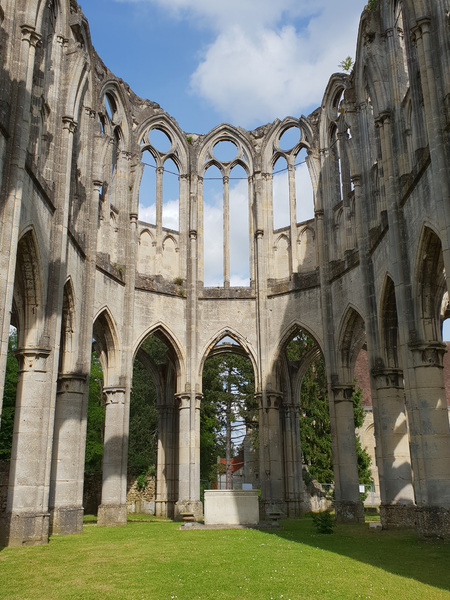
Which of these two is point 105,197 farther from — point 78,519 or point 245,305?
point 78,519

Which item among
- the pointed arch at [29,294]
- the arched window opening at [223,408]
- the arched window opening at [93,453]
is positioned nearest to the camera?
the pointed arch at [29,294]

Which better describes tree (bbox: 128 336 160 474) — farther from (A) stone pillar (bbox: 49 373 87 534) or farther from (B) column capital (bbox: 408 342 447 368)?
(B) column capital (bbox: 408 342 447 368)

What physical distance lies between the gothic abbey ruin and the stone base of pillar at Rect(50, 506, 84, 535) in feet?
0.11

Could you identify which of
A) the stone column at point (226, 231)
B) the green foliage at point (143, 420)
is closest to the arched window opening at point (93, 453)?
the green foliage at point (143, 420)

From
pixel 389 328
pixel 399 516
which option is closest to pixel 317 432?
pixel 389 328

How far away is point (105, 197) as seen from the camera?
21438 millimetres

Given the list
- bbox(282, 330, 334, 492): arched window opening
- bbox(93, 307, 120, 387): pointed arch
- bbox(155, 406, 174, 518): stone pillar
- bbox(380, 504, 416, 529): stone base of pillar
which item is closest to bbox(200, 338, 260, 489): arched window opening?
bbox(282, 330, 334, 492): arched window opening

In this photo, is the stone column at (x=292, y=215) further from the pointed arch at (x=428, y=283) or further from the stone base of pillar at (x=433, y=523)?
the stone base of pillar at (x=433, y=523)

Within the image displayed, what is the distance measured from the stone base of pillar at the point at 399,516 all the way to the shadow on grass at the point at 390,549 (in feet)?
Result: 2.33

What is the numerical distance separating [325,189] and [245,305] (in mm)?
5283

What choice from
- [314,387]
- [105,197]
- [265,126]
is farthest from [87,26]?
[314,387]

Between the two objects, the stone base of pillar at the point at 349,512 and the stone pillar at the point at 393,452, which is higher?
the stone pillar at the point at 393,452

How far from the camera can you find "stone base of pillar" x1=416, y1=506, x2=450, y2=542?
1258 centimetres

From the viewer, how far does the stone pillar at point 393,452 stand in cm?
1633
